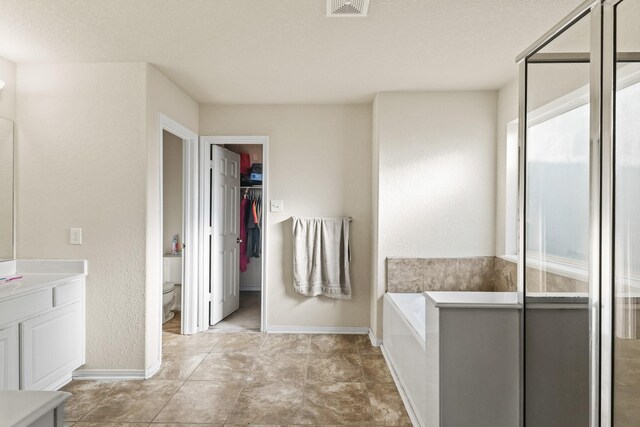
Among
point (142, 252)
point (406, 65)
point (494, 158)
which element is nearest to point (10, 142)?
point (142, 252)

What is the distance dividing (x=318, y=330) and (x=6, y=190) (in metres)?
2.94

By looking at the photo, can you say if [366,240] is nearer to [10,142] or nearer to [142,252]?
[142,252]

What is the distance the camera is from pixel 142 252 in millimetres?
2902

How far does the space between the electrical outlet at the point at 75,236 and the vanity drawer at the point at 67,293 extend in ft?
0.97

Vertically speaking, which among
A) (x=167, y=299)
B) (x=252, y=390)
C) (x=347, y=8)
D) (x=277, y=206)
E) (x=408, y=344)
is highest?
(x=347, y=8)

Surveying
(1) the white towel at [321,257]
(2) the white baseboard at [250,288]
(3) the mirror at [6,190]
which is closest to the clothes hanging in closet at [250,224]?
(2) the white baseboard at [250,288]

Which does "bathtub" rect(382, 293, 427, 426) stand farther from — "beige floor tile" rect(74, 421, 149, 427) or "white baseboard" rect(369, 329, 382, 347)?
"beige floor tile" rect(74, 421, 149, 427)

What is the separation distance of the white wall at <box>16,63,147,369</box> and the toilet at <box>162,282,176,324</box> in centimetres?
130

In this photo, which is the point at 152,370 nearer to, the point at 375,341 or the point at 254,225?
the point at 375,341

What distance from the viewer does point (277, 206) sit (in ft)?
13.2

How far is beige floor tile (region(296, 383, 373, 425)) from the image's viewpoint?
238cm

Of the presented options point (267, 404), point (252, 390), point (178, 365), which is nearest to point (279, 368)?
point (252, 390)

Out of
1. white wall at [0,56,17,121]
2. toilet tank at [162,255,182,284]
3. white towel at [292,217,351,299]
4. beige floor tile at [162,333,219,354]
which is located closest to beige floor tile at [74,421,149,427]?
beige floor tile at [162,333,219,354]

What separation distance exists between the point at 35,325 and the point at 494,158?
3.82 m
